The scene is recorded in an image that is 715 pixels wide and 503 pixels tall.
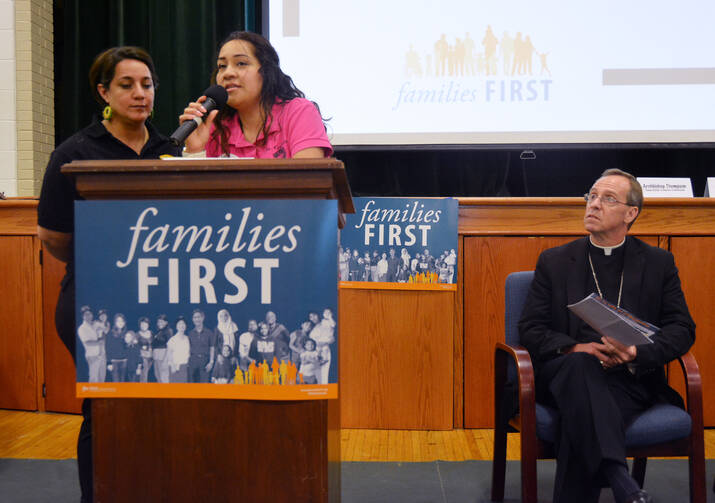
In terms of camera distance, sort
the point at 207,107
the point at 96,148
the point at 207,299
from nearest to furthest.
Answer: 1. the point at 207,299
2. the point at 207,107
3. the point at 96,148

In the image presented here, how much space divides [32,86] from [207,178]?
3539mm

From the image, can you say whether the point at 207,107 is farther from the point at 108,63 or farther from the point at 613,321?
the point at 613,321

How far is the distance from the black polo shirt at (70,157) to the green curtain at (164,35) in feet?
7.07

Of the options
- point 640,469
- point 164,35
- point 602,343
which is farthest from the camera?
point 164,35

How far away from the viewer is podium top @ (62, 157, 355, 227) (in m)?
1.01

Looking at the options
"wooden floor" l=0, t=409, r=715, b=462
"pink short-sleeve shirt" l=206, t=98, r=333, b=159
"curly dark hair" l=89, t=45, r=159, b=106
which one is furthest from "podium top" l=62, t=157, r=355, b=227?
"wooden floor" l=0, t=409, r=715, b=462

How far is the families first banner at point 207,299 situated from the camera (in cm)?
101

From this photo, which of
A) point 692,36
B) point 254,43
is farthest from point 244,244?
point 692,36

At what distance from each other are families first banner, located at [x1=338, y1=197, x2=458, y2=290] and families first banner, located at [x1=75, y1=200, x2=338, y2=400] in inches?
72.1

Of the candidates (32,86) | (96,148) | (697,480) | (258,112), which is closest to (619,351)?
(697,480)

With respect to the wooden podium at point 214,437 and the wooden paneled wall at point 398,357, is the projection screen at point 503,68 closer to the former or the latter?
the wooden paneled wall at point 398,357

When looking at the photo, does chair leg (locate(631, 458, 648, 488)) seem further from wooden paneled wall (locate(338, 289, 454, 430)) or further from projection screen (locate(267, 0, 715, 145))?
projection screen (locate(267, 0, 715, 145))

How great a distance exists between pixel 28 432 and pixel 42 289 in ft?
2.26

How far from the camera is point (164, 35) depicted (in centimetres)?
388
